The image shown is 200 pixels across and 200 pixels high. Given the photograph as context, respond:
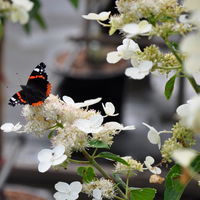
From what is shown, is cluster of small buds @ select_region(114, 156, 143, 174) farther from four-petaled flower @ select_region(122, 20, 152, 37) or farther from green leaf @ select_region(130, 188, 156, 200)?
four-petaled flower @ select_region(122, 20, 152, 37)

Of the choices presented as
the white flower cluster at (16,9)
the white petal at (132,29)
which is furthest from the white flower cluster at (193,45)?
the white flower cluster at (16,9)

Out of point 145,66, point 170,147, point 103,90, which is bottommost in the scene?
point 103,90

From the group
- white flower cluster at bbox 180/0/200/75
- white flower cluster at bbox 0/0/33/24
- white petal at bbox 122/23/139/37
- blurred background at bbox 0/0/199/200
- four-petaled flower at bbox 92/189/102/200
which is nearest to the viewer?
white flower cluster at bbox 180/0/200/75

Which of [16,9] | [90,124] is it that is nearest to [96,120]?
[90,124]

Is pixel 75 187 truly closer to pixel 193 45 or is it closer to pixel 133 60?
pixel 133 60

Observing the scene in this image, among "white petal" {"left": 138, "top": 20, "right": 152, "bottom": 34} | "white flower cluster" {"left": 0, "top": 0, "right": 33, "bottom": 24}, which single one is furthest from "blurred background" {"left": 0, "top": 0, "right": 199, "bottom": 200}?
"white petal" {"left": 138, "top": 20, "right": 152, "bottom": 34}

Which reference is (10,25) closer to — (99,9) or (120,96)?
(99,9)

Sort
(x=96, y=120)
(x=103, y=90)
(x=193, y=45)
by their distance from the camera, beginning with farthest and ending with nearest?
(x=103, y=90), (x=96, y=120), (x=193, y=45)
